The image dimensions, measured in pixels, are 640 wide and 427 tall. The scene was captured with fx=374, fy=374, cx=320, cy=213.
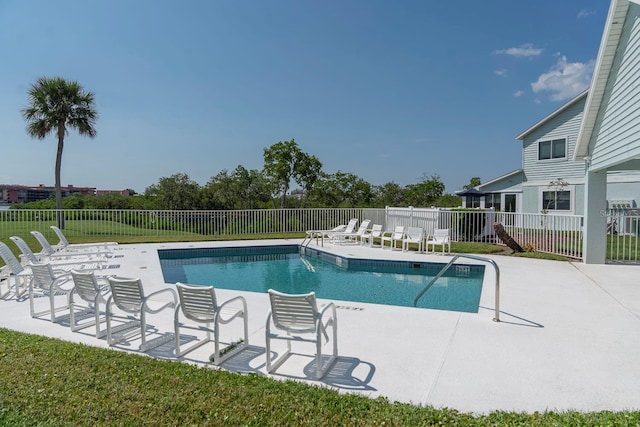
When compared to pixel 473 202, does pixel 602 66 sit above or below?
above


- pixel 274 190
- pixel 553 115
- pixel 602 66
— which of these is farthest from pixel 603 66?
pixel 274 190

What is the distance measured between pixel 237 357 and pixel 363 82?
1905 centimetres

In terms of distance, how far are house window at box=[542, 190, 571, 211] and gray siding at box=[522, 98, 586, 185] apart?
655 mm

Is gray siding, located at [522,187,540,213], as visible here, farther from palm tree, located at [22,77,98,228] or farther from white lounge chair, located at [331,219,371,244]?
palm tree, located at [22,77,98,228]

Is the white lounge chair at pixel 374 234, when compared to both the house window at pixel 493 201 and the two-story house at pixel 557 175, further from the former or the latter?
the house window at pixel 493 201

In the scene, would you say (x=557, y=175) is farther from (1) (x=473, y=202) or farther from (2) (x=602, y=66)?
(2) (x=602, y=66)

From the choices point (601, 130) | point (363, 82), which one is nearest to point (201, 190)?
point (363, 82)

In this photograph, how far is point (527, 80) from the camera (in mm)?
19766

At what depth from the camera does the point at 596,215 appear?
9602 millimetres

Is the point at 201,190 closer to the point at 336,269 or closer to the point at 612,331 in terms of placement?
the point at 336,269

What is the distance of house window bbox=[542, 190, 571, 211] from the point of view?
17.7m

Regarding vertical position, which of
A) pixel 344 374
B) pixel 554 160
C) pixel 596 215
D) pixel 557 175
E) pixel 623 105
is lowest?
pixel 344 374

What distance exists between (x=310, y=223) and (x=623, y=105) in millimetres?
13161

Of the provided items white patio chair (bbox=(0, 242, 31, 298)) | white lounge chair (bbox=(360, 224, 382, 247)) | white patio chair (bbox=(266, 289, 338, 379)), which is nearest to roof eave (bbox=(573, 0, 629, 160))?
white lounge chair (bbox=(360, 224, 382, 247))
